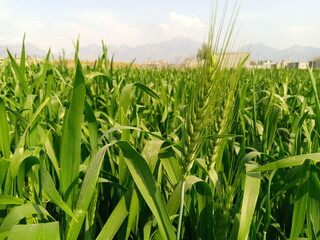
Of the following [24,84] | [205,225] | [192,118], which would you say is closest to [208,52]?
[192,118]

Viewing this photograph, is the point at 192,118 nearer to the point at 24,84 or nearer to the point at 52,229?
the point at 52,229

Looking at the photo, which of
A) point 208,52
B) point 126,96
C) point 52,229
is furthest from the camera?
point 126,96

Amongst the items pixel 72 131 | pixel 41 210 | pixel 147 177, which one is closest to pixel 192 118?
pixel 147 177

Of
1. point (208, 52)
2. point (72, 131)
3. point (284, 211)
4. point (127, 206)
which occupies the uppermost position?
point (208, 52)

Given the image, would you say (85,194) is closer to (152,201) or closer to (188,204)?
(152,201)

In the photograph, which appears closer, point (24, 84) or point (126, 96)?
point (126, 96)

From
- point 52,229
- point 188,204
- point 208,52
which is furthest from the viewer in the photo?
point 188,204

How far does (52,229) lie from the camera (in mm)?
564

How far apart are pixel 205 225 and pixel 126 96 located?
1.84 feet

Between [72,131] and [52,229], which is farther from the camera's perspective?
[72,131]

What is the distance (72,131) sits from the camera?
734 mm

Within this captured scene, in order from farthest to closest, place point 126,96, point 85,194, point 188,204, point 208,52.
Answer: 1. point 126,96
2. point 188,204
3. point 208,52
4. point 85,194

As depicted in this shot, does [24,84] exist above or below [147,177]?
above

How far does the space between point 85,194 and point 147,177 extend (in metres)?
0.13
